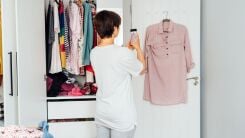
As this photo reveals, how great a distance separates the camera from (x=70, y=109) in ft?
11.1

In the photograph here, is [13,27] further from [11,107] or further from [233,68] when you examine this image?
[233,68]

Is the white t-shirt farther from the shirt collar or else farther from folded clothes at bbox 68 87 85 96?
folded clothes at bbox 68 87 85 96

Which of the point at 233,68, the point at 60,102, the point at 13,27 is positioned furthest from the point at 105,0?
the point at 233,68

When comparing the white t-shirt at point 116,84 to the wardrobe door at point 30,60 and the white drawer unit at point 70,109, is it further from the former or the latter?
the white drawer unit at point 70,109

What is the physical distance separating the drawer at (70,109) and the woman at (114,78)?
143cm

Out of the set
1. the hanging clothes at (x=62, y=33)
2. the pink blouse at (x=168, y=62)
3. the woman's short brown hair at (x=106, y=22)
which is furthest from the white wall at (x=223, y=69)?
the hanging clothes at (x=62, y=33)

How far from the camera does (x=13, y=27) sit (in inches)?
107

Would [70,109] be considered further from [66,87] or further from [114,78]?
[114,78]

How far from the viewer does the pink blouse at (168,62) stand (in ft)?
8.81

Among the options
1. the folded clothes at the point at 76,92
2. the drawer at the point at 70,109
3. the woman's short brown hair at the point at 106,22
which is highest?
the woman's short brown hair at the point at 106,22

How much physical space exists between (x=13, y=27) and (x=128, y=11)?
3.64ft

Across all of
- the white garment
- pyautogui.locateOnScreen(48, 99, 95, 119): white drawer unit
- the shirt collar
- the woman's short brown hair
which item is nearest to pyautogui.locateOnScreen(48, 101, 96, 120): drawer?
pyautogui.locateOnScreen(48, 99, 95, 119): white drawer unit

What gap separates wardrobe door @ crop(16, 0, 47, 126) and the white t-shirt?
89cm

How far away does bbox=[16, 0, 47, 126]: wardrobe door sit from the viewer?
2.56 metres
